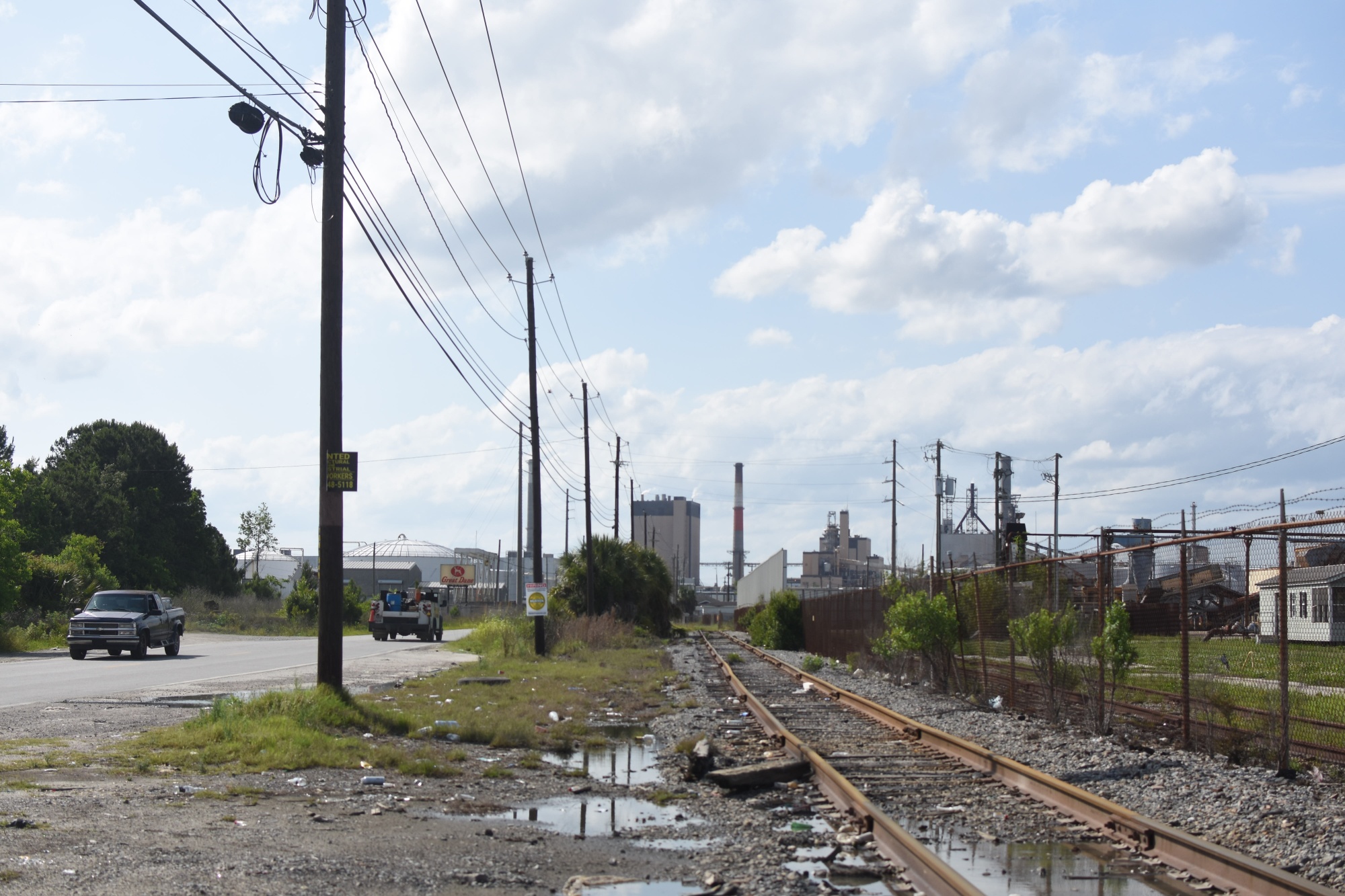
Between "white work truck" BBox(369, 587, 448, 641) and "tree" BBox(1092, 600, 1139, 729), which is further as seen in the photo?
"white work truck" BBox(369, 587, 448, 641)

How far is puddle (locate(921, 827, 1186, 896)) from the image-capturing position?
6.78 metres

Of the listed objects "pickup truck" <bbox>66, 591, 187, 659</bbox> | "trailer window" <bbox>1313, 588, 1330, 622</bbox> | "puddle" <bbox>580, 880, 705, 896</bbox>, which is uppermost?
"trailer window" <bbox>1313, 588, 1330, 622</bbox>

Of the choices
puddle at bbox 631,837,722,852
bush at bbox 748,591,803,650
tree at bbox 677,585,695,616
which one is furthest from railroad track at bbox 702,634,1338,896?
tree at bbox 677,585,695,616

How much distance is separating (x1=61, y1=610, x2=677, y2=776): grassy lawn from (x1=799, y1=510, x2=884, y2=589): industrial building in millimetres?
106042

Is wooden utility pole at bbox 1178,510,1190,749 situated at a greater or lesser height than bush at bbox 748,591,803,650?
greater

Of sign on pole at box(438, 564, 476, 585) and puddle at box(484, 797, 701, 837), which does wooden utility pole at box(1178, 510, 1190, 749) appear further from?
sign on pole at box(438, 564, 476, 585)

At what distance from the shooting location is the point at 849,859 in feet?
24.1

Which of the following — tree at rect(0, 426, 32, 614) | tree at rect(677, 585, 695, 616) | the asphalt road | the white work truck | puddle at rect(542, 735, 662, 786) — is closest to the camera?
→ puddle at rect(542, 735, 662, 786)


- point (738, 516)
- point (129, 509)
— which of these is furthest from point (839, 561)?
point (129, 509)

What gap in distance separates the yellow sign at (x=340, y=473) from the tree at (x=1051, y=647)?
9.17 m

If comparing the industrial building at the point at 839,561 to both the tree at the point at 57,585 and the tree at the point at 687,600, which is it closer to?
the tree at the point at 687,600

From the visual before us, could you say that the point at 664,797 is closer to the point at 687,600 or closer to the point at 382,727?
the point at 382,727

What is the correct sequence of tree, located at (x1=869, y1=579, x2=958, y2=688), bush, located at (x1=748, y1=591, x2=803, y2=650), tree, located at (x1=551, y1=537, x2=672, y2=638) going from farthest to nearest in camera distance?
tree, located at (x1=551, y1=537, x2=672, y2=638) < bush, located at (x1=748, y1=591, x2=803, y2=650) < tree, located at (x1=869, y1=579, x2=958, y2=688)

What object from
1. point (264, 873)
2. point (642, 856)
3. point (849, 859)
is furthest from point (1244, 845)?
point (264, 873)
